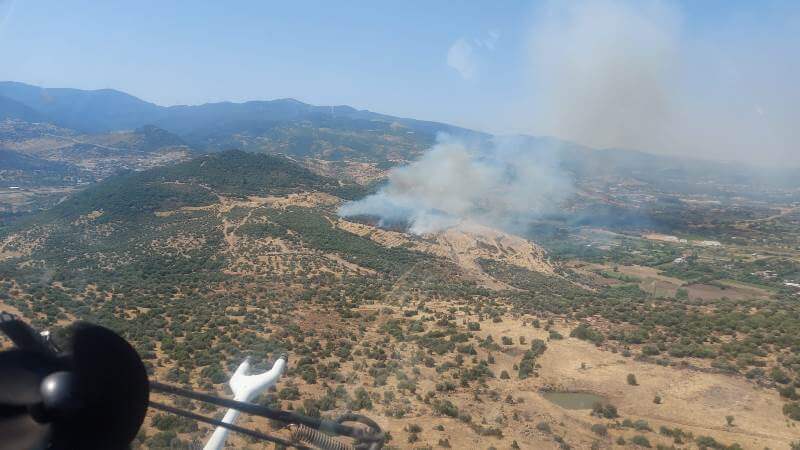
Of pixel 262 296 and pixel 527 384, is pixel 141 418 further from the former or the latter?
pixel 262 296

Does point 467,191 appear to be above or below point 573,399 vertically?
above

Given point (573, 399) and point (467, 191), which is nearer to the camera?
point (573, 399)

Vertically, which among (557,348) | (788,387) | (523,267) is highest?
(788,387)

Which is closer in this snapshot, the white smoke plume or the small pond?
the small pond

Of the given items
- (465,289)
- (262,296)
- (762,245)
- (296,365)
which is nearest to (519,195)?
(762,245)
